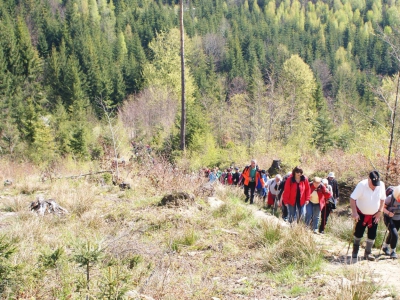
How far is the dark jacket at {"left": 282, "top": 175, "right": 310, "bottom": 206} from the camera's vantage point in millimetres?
7469

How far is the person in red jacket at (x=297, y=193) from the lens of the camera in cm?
746

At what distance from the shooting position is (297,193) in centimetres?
750

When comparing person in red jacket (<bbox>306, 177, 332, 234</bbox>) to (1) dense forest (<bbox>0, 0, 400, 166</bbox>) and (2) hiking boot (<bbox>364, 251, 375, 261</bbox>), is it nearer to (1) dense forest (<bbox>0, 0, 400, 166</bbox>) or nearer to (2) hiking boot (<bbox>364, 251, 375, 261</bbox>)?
(2) hiking boot (<bbox>364, 251, 375, 261</bbox>)

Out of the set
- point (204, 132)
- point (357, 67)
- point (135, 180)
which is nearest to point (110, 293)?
point (135, 180)

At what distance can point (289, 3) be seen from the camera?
119 m

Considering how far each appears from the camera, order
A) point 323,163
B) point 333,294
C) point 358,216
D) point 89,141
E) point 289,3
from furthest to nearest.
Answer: point 289,3 → point 89,141 → point 323,163 → point 358,216 → point 333,294

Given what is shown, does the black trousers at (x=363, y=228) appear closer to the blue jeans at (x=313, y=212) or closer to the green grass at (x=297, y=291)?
the green grass at (x=297, y=291)

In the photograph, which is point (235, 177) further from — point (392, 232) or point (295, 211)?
point (392, 232)

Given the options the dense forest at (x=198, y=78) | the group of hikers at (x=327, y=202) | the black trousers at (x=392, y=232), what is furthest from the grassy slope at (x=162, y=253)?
the dense forest at (x=198, y=78)

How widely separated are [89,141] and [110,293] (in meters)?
26.9

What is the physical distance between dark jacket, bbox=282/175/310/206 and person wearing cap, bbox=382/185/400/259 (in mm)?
2069

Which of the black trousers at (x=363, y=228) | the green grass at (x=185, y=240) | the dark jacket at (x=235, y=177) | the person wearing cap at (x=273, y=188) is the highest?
the black trousers at (x=363, y=228)

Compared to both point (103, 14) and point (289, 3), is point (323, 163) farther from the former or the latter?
point (289, 3)

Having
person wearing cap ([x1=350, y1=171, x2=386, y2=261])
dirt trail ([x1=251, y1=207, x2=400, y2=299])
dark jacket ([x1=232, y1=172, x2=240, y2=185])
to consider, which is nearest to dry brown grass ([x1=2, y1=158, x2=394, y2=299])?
dirt trail ([x1=251, y1=207, x2=400, y2=299])
